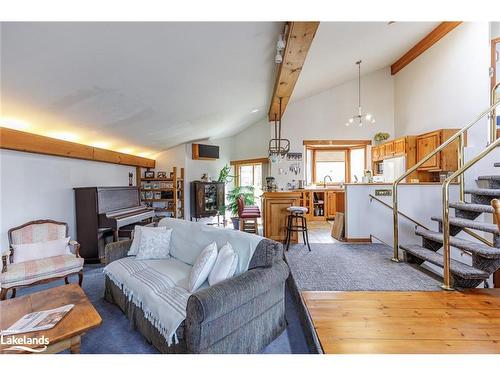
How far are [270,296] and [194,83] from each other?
291cm

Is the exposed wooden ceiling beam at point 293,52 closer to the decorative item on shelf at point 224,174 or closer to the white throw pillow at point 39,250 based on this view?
the decorative item on shelf at point 224,174

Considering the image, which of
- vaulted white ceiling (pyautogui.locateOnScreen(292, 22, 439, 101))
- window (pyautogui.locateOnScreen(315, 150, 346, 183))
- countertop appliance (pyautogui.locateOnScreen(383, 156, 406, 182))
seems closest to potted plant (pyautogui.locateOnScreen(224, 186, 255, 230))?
window (pyautogui.locateOnScreen(315, 150, 346, 183))

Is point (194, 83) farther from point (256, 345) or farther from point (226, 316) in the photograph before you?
point (256, 345)

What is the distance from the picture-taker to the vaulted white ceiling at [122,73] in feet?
6.36

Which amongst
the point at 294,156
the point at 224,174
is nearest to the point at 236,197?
the point at 224,174

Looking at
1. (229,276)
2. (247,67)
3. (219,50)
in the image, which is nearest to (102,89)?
(219,50)

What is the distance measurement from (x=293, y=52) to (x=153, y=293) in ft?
9.81

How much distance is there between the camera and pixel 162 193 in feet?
19.4

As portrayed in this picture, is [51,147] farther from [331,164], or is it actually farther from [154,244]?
[331,164]

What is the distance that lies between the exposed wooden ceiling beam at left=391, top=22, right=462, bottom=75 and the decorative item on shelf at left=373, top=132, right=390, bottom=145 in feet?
5.82

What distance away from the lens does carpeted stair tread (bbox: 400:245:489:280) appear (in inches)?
84.9

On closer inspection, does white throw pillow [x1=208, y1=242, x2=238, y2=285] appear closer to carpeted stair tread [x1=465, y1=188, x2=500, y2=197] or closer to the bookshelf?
carpeted stair tread [x1=465, y1=188, x2=500, y2=197]

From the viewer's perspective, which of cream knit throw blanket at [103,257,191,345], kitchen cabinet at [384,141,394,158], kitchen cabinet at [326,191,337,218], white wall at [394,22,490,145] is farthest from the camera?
kitchen cabinet at [326,191,337,218]
